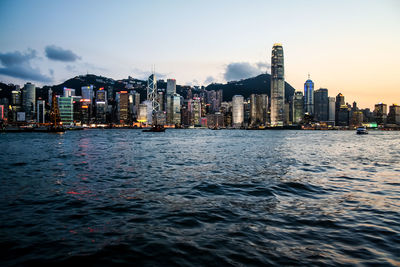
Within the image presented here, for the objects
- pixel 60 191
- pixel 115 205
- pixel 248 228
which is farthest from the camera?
pixel 60 191

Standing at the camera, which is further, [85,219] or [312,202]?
[312,202]

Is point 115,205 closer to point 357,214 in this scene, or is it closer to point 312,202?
point 312,202

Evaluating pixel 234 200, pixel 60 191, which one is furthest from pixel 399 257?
pixel 60 191

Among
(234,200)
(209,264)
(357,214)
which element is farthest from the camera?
(234,200)

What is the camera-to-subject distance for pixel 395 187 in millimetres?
17766

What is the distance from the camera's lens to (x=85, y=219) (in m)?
10.8

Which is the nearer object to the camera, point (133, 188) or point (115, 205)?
point (115, 205)

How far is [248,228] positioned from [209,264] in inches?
128

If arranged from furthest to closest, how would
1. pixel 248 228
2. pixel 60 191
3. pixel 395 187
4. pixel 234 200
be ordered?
pixel 395 187 → pixel 60 191 → pixel 234 200 → pixel 248 228

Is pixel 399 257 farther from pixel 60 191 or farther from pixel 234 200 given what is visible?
pixel 60 191

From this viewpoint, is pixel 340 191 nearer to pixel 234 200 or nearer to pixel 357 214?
pixel 357 214

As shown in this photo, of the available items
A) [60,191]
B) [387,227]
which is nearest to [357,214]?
[387,227]

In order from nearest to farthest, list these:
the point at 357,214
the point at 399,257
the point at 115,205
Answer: the point at 399,257 → the point at 357,214 → the point at 115,205

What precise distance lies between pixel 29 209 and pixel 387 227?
15935mm
